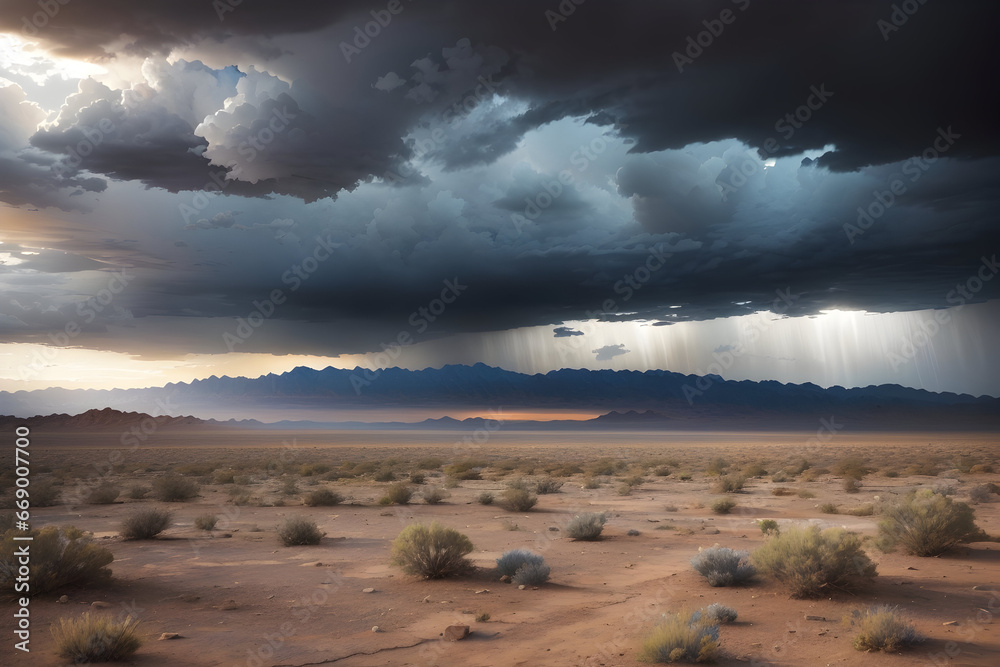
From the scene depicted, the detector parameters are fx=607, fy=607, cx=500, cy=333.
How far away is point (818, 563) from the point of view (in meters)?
10.2

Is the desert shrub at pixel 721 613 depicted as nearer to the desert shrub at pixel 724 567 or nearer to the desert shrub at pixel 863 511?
the desert shrub at pixel 724 567

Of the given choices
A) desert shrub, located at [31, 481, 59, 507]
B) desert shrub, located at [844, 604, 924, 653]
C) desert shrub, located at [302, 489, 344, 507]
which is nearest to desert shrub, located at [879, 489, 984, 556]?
desert shrub, located at [844, 604, 924, 653]

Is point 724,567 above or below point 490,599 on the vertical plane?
above

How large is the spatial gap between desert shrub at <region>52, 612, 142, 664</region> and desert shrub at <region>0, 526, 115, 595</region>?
10.6ft

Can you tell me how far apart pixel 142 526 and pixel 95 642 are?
9681 millimetres

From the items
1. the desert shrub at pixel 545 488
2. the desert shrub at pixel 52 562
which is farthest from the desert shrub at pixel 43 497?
the desert shrub at pixel 545 488

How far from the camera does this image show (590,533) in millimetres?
16125

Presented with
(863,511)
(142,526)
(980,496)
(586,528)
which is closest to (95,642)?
(142,526)

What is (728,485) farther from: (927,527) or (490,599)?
(490,599)

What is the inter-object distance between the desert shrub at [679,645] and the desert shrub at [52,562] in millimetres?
9856

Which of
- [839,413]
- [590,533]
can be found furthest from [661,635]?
[839,413]

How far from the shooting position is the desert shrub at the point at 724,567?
1098 centimetres

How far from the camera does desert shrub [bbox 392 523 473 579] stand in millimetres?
12133

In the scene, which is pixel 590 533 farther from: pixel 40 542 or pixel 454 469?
pixel 454 469
